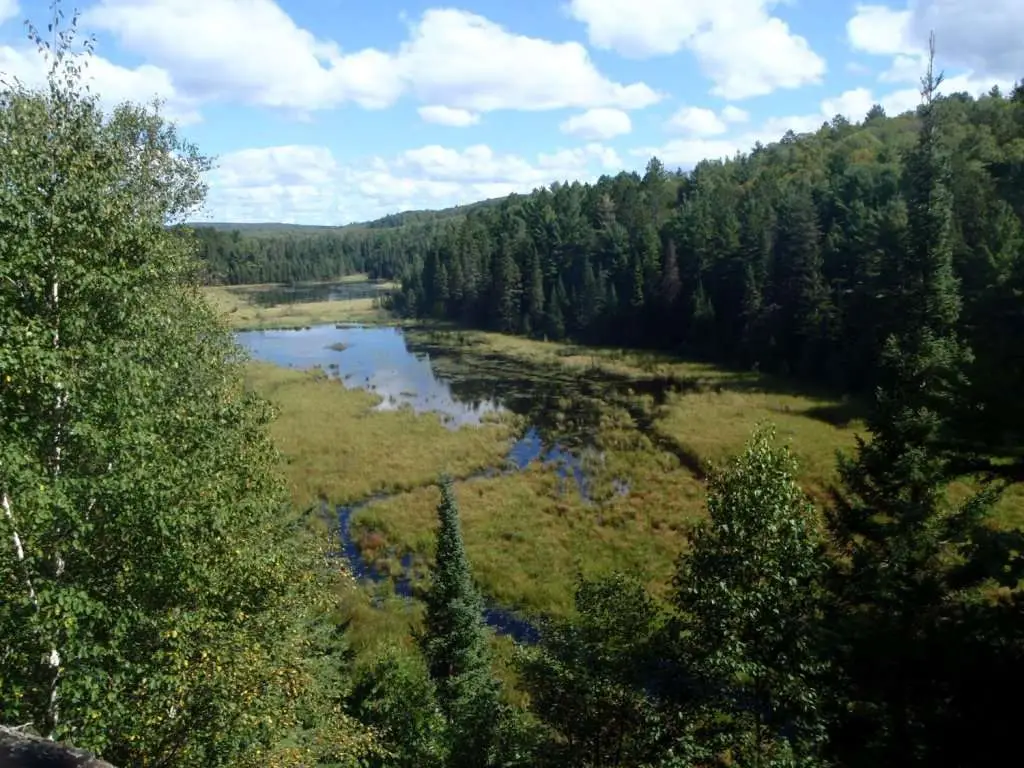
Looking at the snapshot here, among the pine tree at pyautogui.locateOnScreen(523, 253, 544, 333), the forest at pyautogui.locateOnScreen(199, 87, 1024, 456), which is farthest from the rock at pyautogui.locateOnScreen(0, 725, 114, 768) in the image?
the pine tree at pyautogui.locateOnScreen(523, 253, 544, 333)

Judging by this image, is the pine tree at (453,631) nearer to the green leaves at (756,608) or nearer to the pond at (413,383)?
the green leaves at (756,608)

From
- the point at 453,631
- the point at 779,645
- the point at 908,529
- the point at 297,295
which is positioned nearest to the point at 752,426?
the point at 908,529

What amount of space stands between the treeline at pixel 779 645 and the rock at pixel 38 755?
5.93 m

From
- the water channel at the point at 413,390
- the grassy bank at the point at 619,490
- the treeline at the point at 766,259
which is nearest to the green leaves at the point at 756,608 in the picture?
the grassy bank at the point at 619,490

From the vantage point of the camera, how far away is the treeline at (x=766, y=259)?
49.9m

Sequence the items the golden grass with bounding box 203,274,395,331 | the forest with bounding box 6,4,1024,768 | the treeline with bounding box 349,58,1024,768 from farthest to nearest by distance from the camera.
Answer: the golden grass with bounding box 203,274,395,331
the forest with bounding box 6,4,1024,768
the treeline with bounding box 349,58,1024,768

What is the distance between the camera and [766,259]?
77125mm

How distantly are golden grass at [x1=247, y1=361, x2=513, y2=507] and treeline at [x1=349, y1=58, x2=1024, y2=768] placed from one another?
19.3m

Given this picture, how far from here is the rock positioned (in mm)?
4305

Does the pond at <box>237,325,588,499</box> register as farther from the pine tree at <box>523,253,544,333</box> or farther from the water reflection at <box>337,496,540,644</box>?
the pine tree at <box>523,253,544,333</box>

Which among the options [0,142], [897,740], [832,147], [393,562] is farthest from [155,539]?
[832,147]

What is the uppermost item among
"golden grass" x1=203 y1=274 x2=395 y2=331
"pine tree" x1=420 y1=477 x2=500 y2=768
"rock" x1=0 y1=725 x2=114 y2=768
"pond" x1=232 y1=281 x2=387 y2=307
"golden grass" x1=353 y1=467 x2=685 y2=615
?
"pond" x1=232 y1=281 x2=387 y2=307

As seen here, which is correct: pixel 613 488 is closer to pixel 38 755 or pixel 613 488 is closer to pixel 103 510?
pixel 103 510

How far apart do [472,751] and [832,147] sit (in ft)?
518
